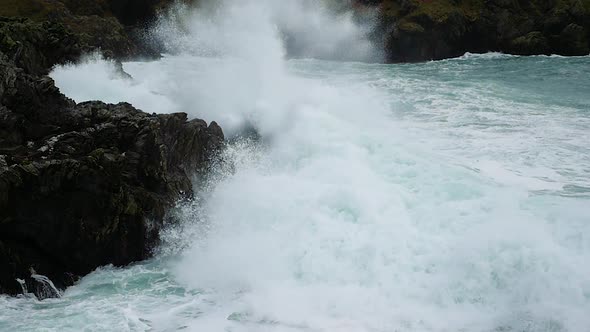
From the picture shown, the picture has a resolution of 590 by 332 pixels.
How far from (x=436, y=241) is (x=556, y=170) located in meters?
6.79

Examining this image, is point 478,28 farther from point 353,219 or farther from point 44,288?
point 44,288

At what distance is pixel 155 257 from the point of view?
15.6 metres

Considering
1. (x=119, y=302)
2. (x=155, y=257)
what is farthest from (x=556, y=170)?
(x=119, y=302)

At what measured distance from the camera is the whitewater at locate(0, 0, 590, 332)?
41.2 ft

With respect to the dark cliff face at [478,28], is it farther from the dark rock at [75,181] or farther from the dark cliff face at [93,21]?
the dark rock at [75,181]

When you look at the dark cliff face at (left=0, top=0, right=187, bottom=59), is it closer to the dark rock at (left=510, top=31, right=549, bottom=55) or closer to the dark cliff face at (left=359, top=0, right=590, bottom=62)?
the dark cliff face at (left=359, top=0, right=590, bottom=62)

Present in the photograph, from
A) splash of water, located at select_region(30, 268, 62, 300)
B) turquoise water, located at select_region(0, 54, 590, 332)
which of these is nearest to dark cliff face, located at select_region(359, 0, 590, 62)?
turquoise water, located at select_region(0, 54, 590, 332)

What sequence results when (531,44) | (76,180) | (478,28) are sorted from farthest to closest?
(478,28)
(531,44)
(76,180)

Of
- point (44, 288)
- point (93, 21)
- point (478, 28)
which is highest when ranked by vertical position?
point (93, 21)

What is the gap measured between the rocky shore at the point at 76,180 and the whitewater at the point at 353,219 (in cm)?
61

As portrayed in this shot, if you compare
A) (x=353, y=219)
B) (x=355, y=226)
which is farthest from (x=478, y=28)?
(x=355, y=226)

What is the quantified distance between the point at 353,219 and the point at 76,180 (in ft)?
24.0

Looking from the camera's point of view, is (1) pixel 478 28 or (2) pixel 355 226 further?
(1) pixel 478 28

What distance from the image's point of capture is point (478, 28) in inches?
2116
